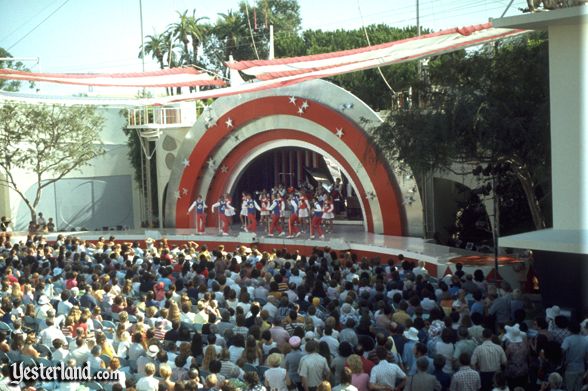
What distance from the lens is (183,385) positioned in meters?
9.46

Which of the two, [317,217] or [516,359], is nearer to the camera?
[516,359]

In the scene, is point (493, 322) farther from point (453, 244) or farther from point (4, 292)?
point (453, 244)

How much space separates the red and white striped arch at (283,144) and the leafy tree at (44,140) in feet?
15.7

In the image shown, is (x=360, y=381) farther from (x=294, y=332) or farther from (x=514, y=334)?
(x=514, y=334)

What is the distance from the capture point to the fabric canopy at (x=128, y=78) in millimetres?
21984

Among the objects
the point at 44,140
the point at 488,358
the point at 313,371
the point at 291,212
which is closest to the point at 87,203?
the point at 44,140

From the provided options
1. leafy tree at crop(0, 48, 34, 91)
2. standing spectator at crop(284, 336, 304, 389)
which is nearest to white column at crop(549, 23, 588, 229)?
standing spectator at crop(284, 336, 304, 389)

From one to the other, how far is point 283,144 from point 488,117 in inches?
451

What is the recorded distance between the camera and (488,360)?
35.9ft

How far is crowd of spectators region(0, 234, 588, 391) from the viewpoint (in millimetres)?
10438

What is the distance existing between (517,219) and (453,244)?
6.28 feet

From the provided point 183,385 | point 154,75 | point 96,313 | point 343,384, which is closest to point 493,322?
point 343,384

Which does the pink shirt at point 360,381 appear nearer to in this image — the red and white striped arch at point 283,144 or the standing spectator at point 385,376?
the standing spectator at point 385,376

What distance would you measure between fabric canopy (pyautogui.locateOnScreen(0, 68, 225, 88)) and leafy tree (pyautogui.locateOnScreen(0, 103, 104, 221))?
8.93m
